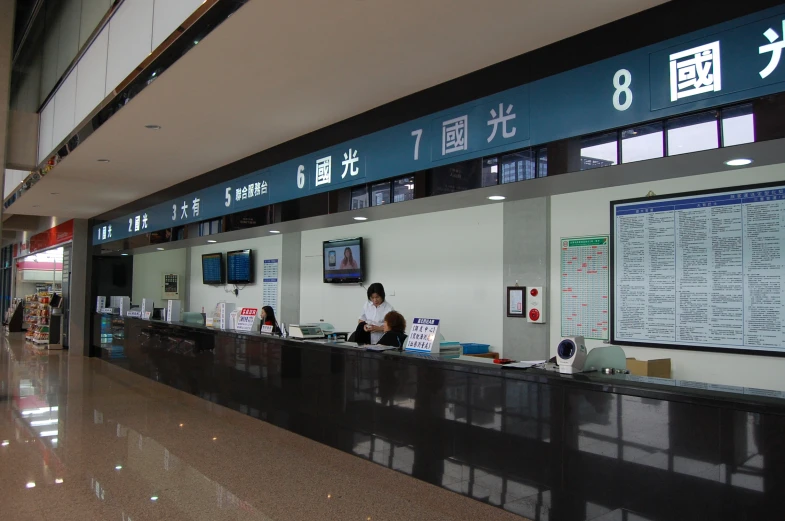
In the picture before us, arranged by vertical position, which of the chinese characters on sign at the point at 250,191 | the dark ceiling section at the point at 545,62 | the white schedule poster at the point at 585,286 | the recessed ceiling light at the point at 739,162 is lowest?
the white schedule poster at the point at 585,286

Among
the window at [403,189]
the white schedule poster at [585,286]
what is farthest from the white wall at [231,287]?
the window at [403,189]

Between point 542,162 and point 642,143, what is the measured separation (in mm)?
583

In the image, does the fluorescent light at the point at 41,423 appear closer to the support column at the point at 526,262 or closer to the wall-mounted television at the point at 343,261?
the wall-mounted television at the point at 343,261

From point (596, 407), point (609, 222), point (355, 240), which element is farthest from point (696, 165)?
point (355, 240)

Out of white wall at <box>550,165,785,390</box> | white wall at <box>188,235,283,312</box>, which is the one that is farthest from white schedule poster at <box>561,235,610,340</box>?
white wall at <box>188,235,283,312</box>

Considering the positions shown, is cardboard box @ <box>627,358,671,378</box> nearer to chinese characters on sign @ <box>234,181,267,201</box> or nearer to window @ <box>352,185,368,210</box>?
window @ <box>352,185,368,210</box>

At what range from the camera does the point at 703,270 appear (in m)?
4.60

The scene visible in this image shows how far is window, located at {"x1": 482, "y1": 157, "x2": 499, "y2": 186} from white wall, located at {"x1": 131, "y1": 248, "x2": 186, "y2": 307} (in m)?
11.0

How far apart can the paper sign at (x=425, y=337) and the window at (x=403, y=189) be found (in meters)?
0.92

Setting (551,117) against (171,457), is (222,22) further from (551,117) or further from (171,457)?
(171,457)

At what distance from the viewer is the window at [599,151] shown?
2.87m

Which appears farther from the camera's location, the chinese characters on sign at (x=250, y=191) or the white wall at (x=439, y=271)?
the white wall at (x=439, y=271)

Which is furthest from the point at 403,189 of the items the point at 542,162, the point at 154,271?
the point at 154,271

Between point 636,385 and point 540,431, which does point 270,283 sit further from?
point 636,385
